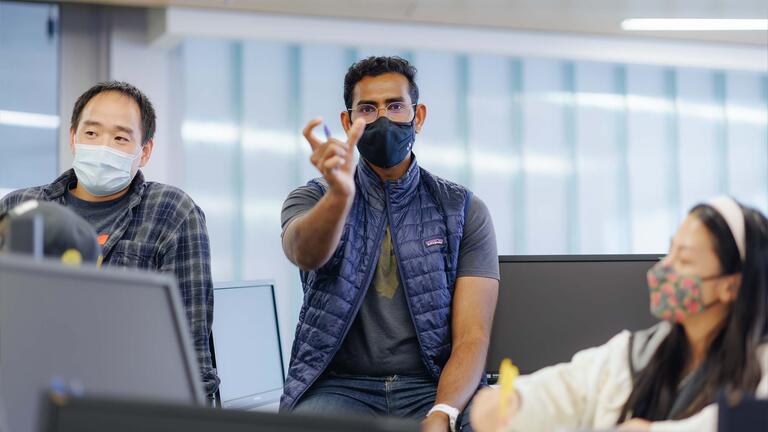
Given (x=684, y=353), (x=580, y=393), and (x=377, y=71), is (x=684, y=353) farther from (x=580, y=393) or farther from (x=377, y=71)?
(x=377, y=71)

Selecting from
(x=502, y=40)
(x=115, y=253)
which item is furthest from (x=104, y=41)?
(x=115, y=253)

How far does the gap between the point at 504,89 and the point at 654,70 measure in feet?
3.07

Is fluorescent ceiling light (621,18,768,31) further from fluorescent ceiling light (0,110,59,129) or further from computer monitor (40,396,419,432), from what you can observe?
computer monitor (40,396,419,432)

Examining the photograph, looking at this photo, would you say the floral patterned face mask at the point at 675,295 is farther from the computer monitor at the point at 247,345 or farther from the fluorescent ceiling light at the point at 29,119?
the fluorescent ceiling light at the point at 29,119

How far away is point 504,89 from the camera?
5113 millimetres

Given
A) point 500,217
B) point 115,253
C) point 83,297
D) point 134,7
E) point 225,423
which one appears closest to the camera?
point 225,423

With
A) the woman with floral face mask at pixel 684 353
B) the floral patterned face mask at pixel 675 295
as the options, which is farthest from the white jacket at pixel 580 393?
the floral patterned face mask at pixel 675 295

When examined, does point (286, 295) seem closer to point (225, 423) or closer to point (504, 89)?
point (504, 89)

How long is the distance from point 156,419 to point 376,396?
1441mm

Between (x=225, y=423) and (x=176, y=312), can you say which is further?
(x=176, y=312)

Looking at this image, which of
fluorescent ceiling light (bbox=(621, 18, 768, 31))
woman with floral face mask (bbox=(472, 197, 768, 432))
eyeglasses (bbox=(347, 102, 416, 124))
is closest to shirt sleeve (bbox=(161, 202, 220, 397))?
eyeglasses (bbox=(347, 102, 416, 124))

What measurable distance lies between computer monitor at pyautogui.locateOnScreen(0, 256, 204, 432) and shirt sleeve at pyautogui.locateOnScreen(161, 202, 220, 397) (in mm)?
1208

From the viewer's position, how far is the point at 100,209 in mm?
2459

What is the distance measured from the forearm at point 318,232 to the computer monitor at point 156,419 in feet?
4.03
